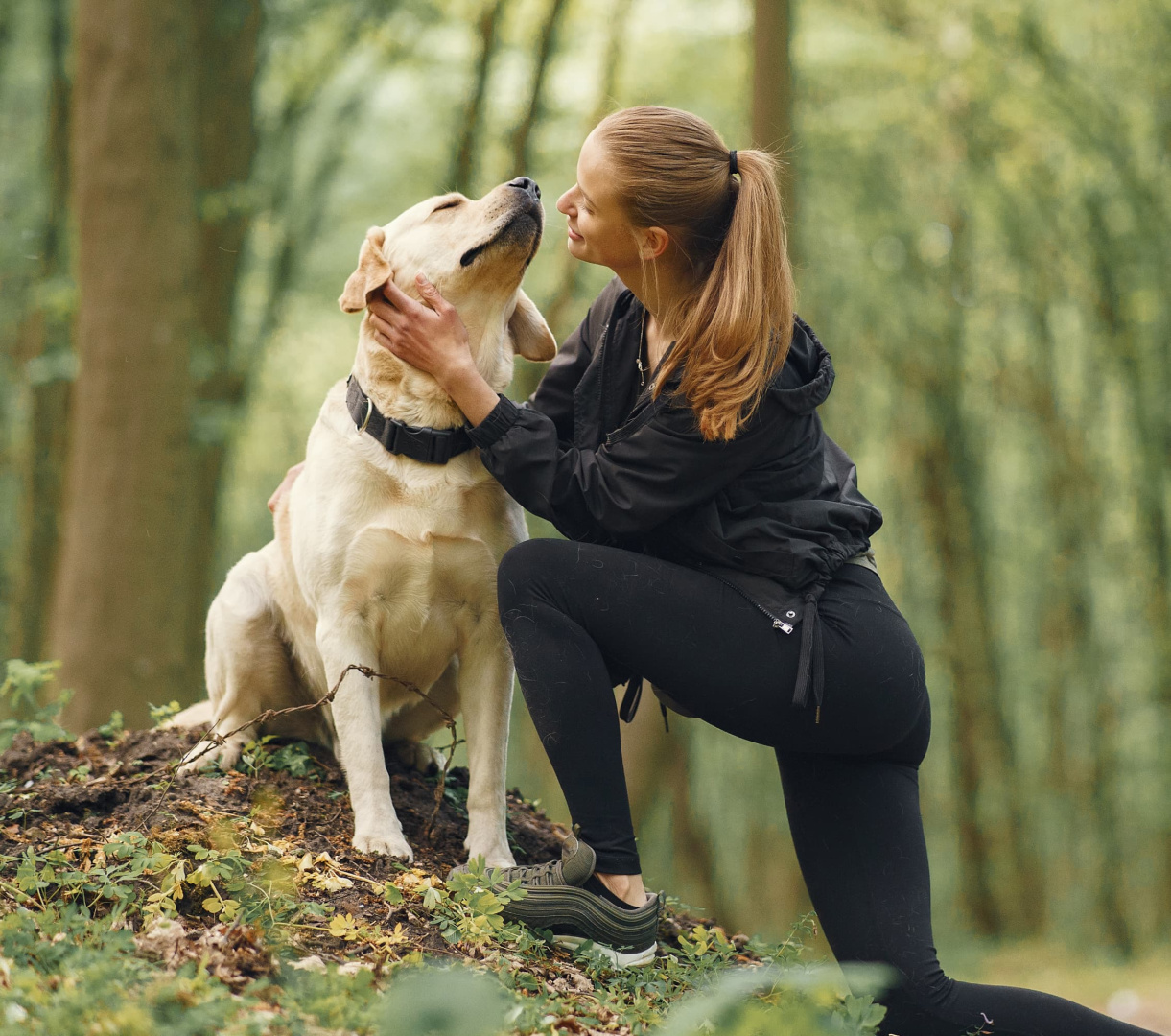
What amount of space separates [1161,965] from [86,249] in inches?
466

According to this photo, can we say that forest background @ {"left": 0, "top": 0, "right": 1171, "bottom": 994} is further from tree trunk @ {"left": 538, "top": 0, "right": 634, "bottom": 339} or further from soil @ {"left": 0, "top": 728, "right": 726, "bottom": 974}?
soil @ {"left": 0, "top": 728, "right": 726, "bottom": 974}

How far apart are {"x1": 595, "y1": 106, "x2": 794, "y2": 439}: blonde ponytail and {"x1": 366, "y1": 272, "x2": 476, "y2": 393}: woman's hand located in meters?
0.60

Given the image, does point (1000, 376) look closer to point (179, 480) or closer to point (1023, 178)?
point (1023, 178)

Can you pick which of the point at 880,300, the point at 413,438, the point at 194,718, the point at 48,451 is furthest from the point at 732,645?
the point at 880,300

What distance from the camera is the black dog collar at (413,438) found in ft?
11.5

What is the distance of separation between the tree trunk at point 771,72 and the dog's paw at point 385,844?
5.38 meters

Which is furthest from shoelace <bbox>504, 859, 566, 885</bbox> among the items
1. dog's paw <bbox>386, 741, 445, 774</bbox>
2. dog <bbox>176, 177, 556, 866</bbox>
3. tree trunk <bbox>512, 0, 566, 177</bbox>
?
tree trunk <bbox>512, 0, 566, 177</bbox>

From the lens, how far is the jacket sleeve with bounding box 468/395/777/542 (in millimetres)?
3053

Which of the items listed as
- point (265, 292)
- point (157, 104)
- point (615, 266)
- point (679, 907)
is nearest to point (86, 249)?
point (157, 104)

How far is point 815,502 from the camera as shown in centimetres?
319

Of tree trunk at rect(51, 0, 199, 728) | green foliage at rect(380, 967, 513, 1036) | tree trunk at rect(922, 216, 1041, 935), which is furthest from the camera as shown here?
tree trunk at rect(922, 216, 1041, 935)

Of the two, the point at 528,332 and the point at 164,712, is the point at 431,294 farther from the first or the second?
the point at 164,712

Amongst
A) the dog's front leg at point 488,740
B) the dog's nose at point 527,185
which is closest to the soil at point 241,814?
the dog's front leg at point 488,740

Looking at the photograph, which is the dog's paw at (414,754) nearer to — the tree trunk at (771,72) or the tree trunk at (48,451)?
the tree trunk at (771,72)
